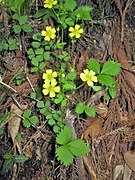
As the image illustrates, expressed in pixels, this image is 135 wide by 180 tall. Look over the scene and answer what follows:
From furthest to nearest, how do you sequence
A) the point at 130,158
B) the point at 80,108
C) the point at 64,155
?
the point at 130,158, the point at 80,108, the point at 64,155

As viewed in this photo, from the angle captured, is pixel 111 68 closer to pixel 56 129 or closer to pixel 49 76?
pixel 49 76

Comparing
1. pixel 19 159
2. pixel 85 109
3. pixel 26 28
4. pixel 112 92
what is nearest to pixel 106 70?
Answer: pixel 112 92

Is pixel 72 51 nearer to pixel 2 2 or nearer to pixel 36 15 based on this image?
pixel 36 15

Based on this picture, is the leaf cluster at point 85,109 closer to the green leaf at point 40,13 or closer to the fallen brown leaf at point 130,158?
the fallen brown leaf at point 130,158

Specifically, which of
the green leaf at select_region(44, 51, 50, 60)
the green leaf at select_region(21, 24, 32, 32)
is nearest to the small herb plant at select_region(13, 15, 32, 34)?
the green leaf at select_region(21, 24, 32, 32)

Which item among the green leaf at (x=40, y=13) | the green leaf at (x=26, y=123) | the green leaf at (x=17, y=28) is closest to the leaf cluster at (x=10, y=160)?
the green leaf at (x=26, y=123)

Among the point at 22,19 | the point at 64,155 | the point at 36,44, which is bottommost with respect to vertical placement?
the point at 64,155

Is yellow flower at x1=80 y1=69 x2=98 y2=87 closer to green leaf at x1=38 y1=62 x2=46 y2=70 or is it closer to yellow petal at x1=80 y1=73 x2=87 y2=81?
yellow petal at x1=80 y1=73 x2=87 y2=81

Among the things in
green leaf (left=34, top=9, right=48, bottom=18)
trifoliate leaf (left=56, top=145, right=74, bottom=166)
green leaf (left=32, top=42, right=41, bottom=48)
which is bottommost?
trifoliate leaf (left=56, top=145, right=74, bottom=166)
